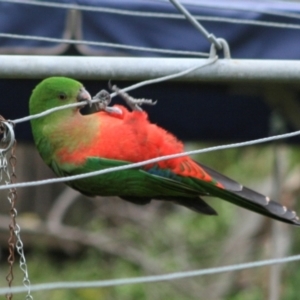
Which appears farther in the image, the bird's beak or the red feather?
the red feather

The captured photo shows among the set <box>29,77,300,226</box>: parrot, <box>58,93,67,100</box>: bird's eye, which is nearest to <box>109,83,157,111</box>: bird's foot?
<box>29,77,300,226</box>: parrot

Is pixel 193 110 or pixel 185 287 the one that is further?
pixel 185 287

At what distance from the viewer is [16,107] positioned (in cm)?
392

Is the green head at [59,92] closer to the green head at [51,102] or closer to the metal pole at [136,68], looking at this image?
the green head at [51,102]

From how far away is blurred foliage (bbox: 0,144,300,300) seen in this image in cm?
603

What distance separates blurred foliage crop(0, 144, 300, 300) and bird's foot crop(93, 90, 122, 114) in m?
3.30

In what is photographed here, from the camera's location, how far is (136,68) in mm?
2051

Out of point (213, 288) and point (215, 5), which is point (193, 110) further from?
point (213, 288)

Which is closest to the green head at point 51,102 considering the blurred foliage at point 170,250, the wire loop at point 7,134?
the wire loop at point 7,134

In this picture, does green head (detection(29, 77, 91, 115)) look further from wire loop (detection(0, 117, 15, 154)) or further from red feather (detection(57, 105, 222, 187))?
wire loop (detection(0, 117, 15, 154))

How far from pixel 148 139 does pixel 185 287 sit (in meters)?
3.79

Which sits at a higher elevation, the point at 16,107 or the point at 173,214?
the point at 173,214

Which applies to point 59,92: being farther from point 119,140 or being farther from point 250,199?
point 250,199

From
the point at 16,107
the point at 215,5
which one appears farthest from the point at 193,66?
the point at 16,107
